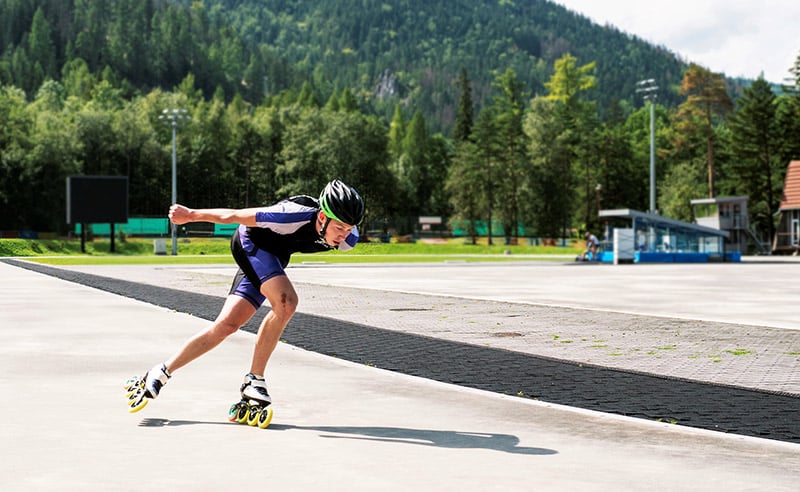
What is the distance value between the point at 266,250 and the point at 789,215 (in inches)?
3553

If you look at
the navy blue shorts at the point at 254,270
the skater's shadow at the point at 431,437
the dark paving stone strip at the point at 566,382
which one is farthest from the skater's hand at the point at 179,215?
the dark paving stone strip at the point at 566,382

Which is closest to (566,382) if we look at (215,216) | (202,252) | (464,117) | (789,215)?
(215,216)

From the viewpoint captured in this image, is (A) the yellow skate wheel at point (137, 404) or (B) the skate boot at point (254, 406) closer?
(B) the skate boot at point (254, 406)

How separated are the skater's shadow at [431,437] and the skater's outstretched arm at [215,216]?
1.57m

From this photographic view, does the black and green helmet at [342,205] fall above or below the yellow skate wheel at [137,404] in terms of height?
above

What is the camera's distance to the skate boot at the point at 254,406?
26.1 ft

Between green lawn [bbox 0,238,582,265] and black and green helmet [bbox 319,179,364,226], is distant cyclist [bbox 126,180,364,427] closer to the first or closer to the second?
black and green helmet [bbox 319,179,364,226]

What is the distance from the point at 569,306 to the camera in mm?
21766

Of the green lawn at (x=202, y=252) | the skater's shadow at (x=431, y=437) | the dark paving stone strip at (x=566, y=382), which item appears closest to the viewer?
the skater's shadow at (x=431, y=437)

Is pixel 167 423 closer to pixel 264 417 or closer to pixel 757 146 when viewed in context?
pixel 264 417

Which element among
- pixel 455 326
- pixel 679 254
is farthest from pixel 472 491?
pixel 679 254

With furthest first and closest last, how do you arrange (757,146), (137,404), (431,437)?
(757,146) → (137,404) → (431,437)

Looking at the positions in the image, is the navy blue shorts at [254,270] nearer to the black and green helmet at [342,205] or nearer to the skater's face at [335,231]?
the skater's face at [335,231]

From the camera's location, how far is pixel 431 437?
762cm
